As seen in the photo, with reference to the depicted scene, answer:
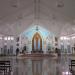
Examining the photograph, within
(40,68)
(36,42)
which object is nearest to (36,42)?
(36,42)

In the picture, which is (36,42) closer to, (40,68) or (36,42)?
(36,42)

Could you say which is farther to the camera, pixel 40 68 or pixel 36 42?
pixel 36 42

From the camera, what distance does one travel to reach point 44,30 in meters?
31.8

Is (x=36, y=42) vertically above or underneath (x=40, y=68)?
above

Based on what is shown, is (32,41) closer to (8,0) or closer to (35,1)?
(35,1)

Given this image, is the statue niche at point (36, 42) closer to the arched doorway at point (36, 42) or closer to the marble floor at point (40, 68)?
the arched doorway at point (36, 42)

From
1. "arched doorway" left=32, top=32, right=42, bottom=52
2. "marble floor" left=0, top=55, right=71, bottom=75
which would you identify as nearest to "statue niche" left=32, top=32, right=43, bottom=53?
"arched doorway" left=32, top=32, right=42, bottom=52

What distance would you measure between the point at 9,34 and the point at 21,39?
10.7ft

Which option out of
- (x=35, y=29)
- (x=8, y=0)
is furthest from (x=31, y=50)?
(x=8, y=0)

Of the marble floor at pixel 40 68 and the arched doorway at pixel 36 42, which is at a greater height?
the arched doorway at pixel 36 42

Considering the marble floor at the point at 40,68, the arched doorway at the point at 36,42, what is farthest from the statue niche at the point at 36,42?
the marble floor at the point at 40,68

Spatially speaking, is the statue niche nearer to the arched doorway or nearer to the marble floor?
the arched doorway

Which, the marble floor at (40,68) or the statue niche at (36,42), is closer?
the marble floor at (40,68)

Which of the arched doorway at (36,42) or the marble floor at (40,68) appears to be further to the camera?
the arched doorway at (36,42)
